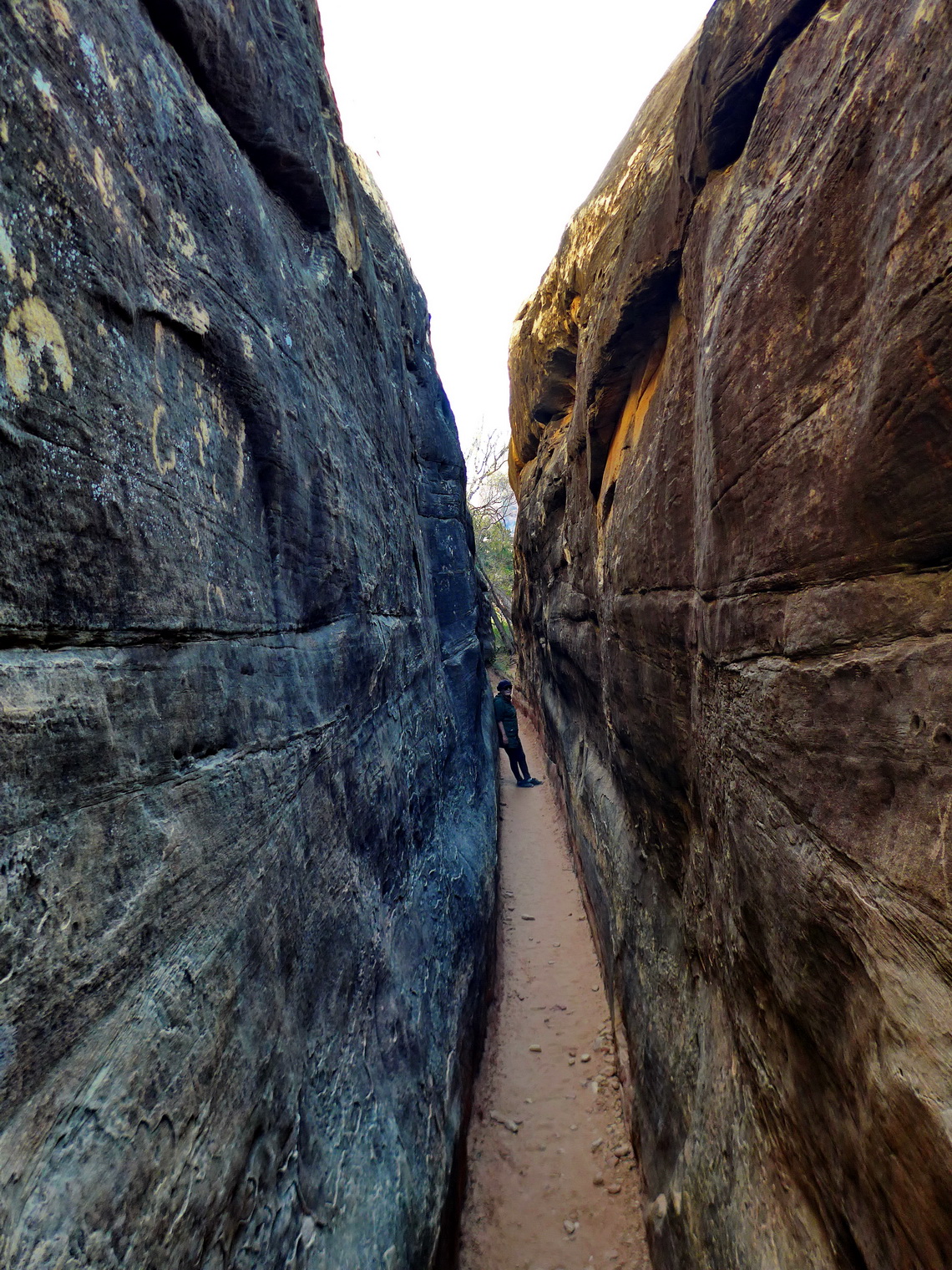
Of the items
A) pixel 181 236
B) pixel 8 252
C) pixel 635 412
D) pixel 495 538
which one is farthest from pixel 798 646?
pixel 495 538

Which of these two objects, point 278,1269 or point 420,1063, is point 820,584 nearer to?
point 278,1269

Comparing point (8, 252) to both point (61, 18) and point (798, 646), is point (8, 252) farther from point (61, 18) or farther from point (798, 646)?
point (798, 646)

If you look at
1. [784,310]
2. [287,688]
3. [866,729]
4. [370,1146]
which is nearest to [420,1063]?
[370,1146]

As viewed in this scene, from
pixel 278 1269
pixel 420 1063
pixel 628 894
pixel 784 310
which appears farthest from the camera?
pixel 628 894

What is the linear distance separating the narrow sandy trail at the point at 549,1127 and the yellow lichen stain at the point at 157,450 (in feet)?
15.5

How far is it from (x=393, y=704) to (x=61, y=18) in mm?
4207

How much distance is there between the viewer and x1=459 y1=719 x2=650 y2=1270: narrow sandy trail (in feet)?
11.8

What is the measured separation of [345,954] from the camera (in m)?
3.30

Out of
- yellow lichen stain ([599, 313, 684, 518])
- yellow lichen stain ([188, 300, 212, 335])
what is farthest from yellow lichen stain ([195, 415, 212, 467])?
yellow lichen stain ([599, 313, 684, 518])

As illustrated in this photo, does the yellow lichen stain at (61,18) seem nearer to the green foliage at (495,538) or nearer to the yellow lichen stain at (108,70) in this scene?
the yellow lichen stain at (108,70)

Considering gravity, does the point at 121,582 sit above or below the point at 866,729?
above

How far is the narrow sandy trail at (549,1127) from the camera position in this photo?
3.59 metres

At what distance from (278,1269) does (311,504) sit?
11.7 ft

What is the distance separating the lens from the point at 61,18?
2.06m
